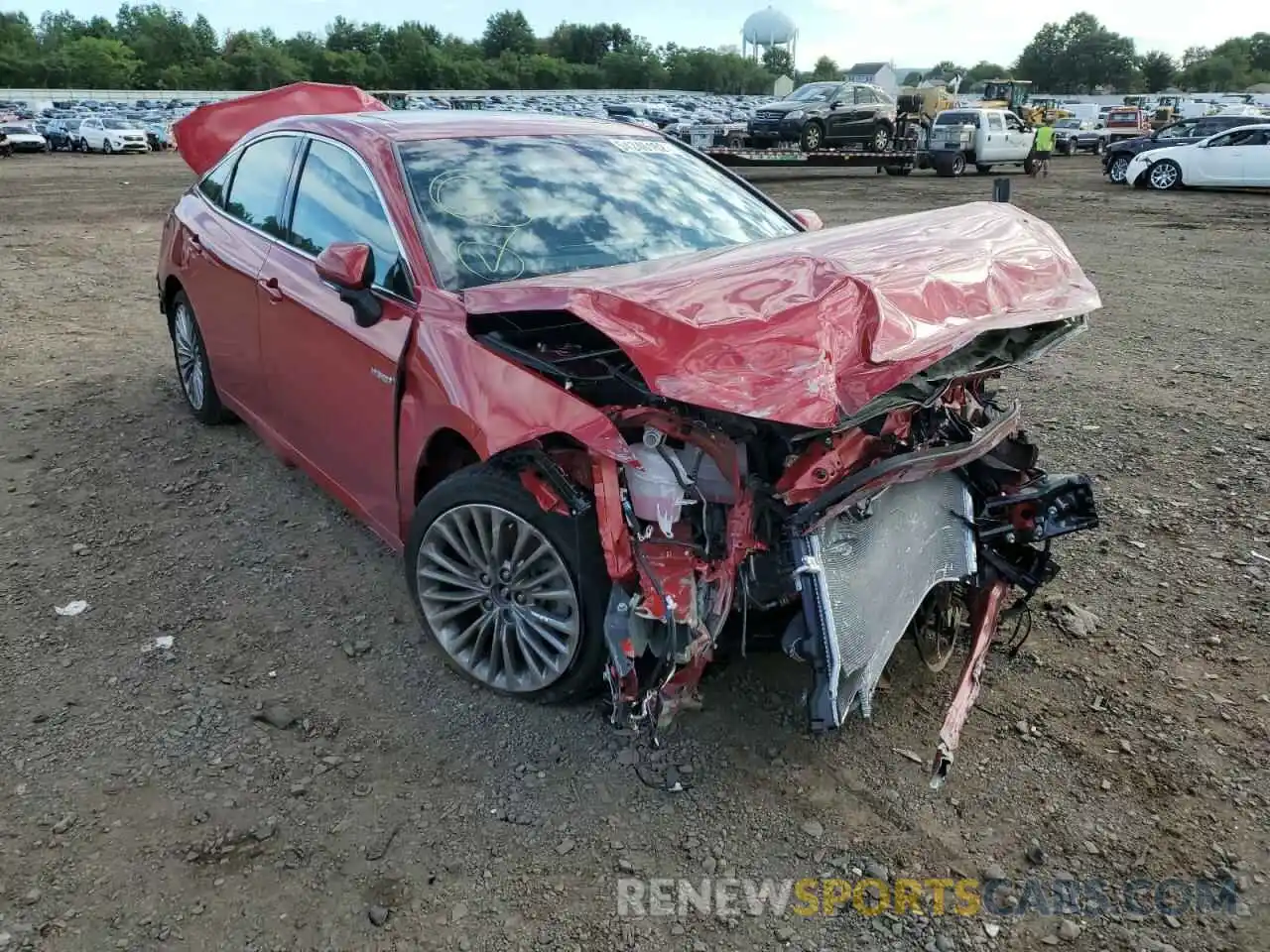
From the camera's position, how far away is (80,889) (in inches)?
93.3

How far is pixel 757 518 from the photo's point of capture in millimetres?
2650

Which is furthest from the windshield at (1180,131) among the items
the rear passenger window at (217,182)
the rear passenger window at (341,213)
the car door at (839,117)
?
the rear passenger window at (341,213)

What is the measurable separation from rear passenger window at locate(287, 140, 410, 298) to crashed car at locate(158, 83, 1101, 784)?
2 cm

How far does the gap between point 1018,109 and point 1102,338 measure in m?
40.1

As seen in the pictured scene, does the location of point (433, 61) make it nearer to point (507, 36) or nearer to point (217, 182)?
point (507, 36)

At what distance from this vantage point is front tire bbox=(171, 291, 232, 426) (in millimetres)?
5090

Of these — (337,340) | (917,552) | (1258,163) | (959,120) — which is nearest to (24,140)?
(959,120)

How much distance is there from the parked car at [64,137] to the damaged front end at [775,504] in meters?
43.1

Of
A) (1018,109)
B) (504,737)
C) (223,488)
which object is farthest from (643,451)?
(1018,109)

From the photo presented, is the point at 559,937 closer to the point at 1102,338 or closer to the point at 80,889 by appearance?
the point at 80,889

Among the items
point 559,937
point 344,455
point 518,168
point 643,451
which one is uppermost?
point 518,168

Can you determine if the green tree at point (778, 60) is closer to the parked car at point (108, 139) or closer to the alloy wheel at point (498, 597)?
the parked car at point (108, 139)

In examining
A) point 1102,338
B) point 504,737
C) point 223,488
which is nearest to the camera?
point 504,737

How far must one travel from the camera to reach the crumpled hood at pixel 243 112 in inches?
264
